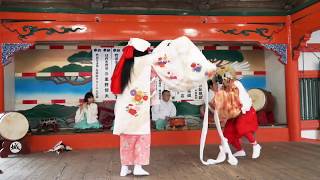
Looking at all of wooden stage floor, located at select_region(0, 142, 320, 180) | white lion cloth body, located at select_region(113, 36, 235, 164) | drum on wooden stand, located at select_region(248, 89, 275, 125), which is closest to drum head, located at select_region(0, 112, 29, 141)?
wooden stage floor, located at select_region(0, 142, 320, 180)

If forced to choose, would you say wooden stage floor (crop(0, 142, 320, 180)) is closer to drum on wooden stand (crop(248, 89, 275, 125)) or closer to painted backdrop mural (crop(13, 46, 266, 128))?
drum on wooden stand (crop(248, 89, 275, 125))

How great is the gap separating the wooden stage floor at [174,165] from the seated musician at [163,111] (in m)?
1.01

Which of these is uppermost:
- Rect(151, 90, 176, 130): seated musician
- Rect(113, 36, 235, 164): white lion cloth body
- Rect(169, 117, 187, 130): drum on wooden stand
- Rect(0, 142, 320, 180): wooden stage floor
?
Rect(113, 36, 235, 164): white lion cloth body

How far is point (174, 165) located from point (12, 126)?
2906 millimetres

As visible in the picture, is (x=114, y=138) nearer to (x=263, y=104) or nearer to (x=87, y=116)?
(x=87, y=116)

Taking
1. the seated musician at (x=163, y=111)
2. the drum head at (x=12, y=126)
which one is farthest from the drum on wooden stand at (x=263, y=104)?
the drum head at (x=12, y=126)

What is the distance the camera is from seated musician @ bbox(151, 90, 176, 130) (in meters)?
7.37

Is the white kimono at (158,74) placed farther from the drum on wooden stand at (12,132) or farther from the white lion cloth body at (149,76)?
the drum on wooden stand at (12,132)

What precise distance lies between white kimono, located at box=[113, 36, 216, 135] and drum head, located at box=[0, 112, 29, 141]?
2438 millimetres

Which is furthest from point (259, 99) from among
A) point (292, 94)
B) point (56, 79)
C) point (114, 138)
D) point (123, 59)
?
point (56, 79)

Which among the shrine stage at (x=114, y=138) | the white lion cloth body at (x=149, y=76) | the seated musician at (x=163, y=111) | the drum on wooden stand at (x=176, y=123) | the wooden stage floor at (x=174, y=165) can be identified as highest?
the white lion cloth body at (x=149, y=76)

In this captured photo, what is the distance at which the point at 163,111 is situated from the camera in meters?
7.58

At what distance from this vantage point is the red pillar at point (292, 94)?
7.17 meters

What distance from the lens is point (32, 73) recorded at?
7715 mm
